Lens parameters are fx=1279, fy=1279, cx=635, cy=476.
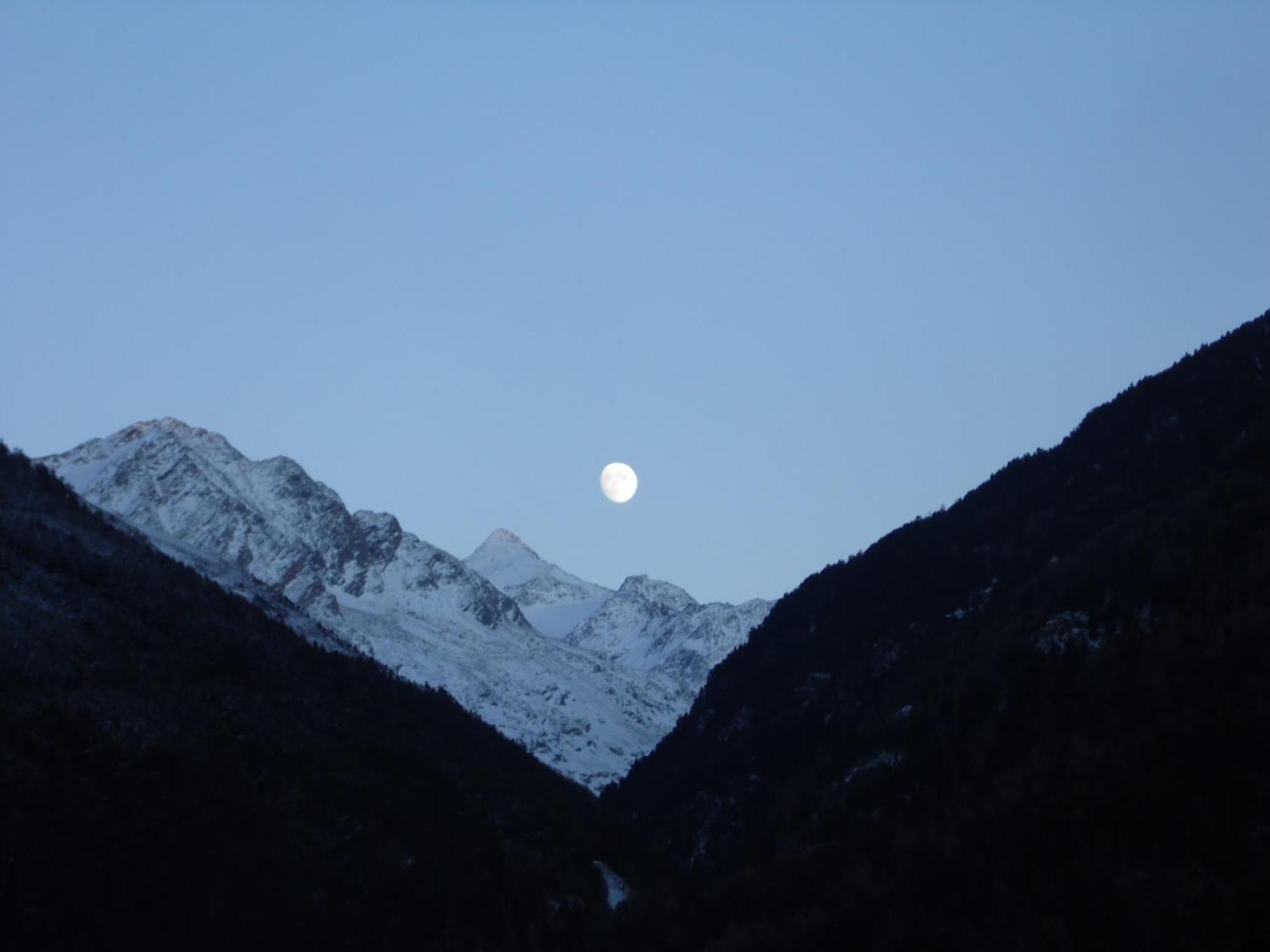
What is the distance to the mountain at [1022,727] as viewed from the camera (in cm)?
8800

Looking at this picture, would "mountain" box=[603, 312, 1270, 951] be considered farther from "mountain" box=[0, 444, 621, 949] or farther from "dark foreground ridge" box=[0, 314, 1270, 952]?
"mountain" box=[0, 444, 621, 949]

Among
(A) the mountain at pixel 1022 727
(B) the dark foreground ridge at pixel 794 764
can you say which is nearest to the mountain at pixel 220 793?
(B) the dark foreground ridge at pixel 794 764

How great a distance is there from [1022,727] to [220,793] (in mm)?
70240

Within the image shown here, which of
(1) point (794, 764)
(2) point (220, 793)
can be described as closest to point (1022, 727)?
(1) point (794, 764)

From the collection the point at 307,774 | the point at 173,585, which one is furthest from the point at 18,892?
the point at 173,585

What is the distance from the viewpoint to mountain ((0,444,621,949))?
8769 cm

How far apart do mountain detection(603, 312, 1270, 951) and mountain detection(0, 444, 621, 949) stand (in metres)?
15.6

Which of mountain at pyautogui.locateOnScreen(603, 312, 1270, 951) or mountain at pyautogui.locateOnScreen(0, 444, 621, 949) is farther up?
mountain at pyautogui.locateOnScreen(603, 312, 1270, 951)

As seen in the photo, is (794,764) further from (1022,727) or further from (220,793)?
(220,793)

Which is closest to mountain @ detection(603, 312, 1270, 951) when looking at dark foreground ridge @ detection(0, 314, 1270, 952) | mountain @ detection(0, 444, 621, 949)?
dark foreground ridge @ detection(0, 314, 1270, 952)

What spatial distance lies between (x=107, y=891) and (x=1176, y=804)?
7382 cm

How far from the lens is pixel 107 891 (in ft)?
281

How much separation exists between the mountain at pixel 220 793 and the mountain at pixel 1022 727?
15622mm

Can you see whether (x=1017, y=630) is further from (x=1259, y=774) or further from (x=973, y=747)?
(x=1259, y=774)
